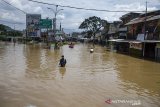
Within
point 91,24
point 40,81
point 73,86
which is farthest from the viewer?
point 91,24

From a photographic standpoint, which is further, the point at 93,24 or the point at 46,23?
the point at 93,24

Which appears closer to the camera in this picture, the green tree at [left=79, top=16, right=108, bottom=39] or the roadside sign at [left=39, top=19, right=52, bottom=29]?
the roadside sign at [left=39, top=19, right=52, bottom=29]

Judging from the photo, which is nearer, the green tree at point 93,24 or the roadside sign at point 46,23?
the roadside sign at point 46,23

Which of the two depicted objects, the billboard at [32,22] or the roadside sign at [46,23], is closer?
the roadside sign at [46,23]

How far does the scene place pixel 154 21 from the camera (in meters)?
41.8

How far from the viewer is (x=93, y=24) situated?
384 ft

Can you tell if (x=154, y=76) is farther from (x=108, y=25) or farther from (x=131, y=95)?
(x=108, y=25)

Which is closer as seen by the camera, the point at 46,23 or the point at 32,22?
the point at 46,23

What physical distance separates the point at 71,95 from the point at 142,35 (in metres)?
32.3

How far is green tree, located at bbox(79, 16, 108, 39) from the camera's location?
4501 inches

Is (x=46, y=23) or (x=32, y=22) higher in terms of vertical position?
(x=32, y=22)

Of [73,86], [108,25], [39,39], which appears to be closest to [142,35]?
[73,86]

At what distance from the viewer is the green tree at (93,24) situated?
114 meters

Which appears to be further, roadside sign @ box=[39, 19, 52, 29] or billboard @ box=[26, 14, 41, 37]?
billboard @ box=[26, 14, 41, 37]
